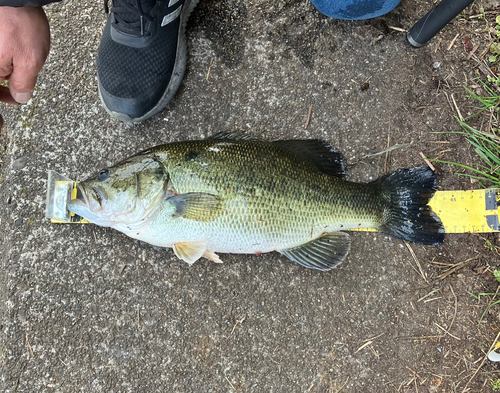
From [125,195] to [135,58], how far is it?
104 cm

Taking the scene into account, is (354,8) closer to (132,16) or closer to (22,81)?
(132,16)

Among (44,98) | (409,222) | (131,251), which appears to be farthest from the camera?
(44,98)

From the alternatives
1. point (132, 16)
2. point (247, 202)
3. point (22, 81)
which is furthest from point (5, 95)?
point (247, 202)

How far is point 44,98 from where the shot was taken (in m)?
2.64

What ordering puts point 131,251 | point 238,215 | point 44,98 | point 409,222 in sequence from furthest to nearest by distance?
point 44,98, point 131,251, point 409,222, point 238,215

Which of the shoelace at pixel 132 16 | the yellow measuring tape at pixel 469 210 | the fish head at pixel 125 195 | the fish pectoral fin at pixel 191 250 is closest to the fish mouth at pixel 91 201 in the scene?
the fish head at pixel 125 195

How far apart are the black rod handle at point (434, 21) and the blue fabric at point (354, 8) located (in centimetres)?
25

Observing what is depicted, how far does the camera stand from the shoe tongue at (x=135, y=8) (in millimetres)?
2314

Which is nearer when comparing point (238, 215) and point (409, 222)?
point (238, 215)

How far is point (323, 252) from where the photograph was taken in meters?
2.35

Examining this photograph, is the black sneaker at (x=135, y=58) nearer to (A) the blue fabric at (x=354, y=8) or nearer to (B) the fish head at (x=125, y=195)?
(B) the fish head at (x=125, y=195)

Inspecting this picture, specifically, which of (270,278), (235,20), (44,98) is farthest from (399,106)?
(44,98)

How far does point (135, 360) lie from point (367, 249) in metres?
1.85

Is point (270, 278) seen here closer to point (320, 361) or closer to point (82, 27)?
point (320, 361)
